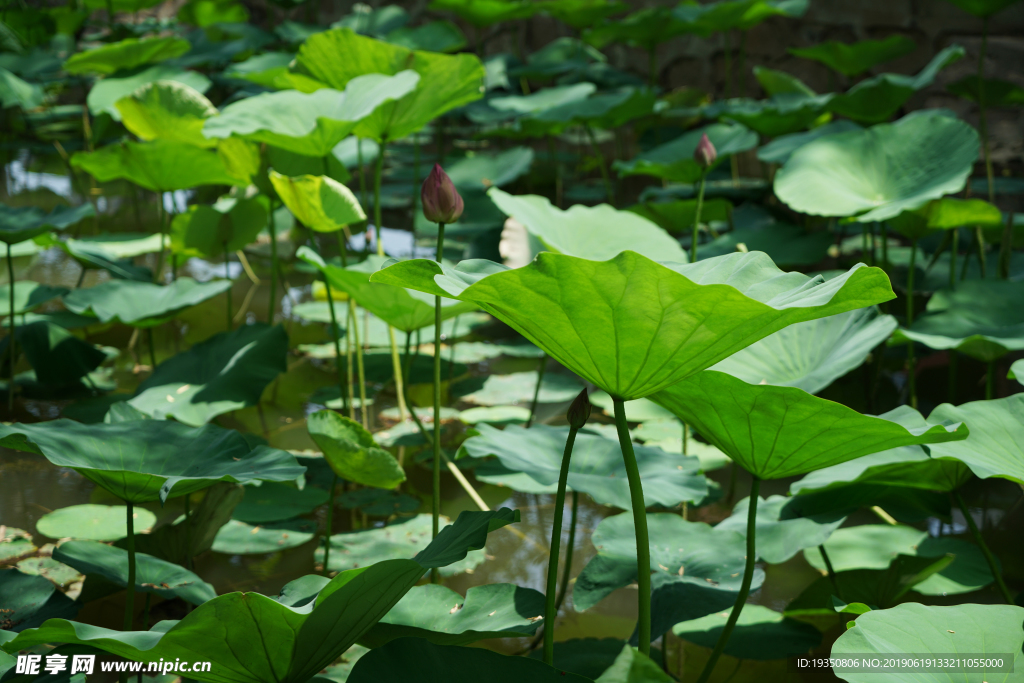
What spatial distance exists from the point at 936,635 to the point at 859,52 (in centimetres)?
256

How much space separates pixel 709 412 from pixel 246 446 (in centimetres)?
56

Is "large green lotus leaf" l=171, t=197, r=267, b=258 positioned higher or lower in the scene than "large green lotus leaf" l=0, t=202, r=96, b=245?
lower

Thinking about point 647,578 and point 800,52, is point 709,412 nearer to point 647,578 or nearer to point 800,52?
point 647,578

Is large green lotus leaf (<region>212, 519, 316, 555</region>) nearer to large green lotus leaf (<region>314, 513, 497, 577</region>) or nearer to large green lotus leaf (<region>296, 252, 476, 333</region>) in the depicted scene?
large green lotus leaf (<region>314, 513, 497, 577</region>)

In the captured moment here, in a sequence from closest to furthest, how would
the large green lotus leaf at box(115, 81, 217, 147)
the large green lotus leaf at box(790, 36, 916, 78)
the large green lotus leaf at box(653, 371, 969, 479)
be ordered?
the large green lotus leaf at box(653, 371, 969, 479)
the large green lotus leaf at box(115, 81, 217, 147)
the large green lotus leaf at box(790, 36, 916, 78)

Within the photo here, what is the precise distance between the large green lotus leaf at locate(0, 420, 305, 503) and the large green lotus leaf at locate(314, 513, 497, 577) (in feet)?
1.08

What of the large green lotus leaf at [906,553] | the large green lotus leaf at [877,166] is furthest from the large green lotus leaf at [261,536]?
the large green lotus leaf at [877,166]

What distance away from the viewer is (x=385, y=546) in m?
1.23

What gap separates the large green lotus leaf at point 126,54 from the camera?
3.13m

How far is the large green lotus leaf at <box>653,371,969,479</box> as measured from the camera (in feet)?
2.37

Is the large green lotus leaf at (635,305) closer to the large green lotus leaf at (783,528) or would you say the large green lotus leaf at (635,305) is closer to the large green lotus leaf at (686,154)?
the large green lotus leaf at (783,528)

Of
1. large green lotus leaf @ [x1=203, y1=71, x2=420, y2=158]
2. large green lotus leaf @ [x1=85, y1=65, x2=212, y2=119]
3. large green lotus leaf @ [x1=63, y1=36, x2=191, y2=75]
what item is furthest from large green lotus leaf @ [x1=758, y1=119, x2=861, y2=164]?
large green lotus leaf @ [x1=63, y1=36, x2=191, y2=75]

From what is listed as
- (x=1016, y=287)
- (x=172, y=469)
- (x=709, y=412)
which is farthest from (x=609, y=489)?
(x=1016, y=287)

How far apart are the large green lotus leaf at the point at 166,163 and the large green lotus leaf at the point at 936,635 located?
1.57 m
